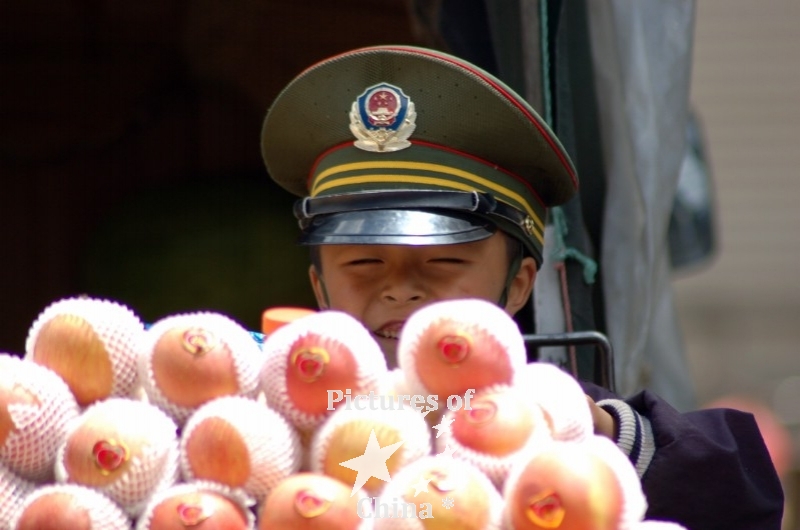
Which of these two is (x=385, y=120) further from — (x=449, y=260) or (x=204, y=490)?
(x=204, y=490)

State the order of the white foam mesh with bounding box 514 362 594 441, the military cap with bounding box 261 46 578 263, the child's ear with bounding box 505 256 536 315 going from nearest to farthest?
the white foam mesh with bounding box 514 362 594 441 → the military cap with bounding box 261 46 578 263 → the child's ear with bounding box 505 256 536 315

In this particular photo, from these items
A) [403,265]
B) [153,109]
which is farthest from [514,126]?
[153,109]

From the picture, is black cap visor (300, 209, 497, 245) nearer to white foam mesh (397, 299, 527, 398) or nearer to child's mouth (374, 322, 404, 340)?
child's mouth (374, 322, 404, 340)

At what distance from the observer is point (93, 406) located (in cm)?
135

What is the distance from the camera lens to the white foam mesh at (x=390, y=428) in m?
1.30

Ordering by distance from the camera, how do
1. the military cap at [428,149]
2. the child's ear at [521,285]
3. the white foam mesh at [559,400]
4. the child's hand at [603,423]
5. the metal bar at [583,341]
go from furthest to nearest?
the child's ear at [521,285] < the military cap at [428,149] < the metal bar at [583,341] < the child's hand at [603,423] < the white foam mesh at [559,400]

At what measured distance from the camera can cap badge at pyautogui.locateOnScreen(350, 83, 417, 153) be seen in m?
2.07

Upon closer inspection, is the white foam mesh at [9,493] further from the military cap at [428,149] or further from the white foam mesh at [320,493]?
the military cap at [428,149]

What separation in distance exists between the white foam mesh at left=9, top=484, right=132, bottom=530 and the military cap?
2.42ft

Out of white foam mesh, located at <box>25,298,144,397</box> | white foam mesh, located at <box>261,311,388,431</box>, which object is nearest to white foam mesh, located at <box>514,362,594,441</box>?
white foam mesh, located at <box>261,311,388,431</box>

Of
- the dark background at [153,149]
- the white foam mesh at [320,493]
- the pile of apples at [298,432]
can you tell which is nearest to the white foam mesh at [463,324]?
the pile of apples at [298,432]

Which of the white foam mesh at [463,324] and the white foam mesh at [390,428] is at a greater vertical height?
the white foam mesh at [463,324]

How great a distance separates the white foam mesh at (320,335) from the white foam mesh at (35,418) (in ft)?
0.60

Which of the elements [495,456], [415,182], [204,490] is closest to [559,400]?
[495,456]
